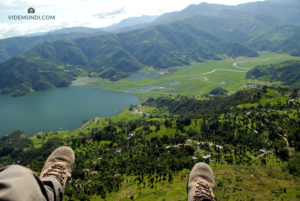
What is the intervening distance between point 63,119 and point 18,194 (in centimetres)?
12725

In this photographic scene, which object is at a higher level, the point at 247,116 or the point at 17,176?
the point at 17,176

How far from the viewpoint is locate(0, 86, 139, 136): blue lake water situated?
115m

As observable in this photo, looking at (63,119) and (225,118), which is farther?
(63,119)

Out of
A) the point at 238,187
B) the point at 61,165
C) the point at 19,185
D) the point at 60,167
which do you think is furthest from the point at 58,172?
the point at 238,187

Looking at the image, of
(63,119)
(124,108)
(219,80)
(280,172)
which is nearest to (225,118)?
(280,172)

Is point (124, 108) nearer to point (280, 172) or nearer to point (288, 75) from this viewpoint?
point (280, 172)

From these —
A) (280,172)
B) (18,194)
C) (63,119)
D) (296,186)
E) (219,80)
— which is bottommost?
(63,119)

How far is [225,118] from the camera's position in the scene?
202 ft

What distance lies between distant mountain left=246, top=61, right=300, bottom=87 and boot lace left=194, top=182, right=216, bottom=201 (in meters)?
166

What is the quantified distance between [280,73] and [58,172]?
638ft

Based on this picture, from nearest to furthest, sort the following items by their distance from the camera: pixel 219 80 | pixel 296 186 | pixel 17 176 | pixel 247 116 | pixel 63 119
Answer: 1. pixel 17 176
2. pixel 296 186
3. pixel 247 116
4. pixel 63 119
5. pixel 219 80

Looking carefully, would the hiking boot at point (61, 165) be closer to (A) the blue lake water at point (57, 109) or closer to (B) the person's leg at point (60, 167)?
(B) the person's leg at point (60, 167)

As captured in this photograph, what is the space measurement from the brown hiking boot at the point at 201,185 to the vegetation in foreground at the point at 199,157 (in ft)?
17.9

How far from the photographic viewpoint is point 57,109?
13875 centimetres
